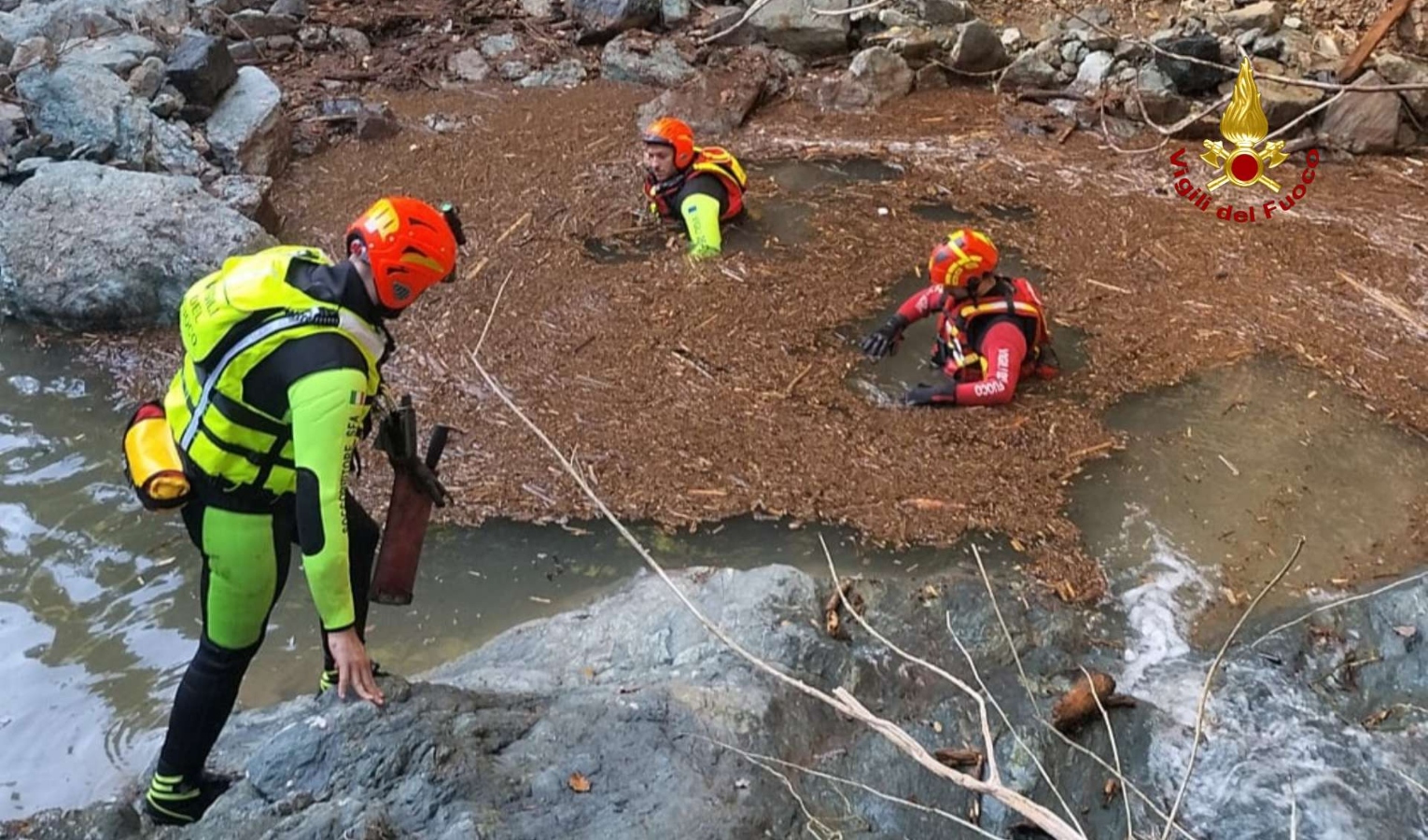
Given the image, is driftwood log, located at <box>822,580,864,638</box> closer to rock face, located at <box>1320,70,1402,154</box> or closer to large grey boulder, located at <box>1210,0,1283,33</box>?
rock face, located at <box>1320,70,1402,154</box>

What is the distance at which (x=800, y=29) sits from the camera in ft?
34.8

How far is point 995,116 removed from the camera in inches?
381

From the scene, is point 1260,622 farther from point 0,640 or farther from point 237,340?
point 0,640

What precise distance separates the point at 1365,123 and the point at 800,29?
4813mm

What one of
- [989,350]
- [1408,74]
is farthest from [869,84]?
[989,350]

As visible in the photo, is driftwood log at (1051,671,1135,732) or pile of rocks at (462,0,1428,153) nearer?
driftwood log at (1051,671,1135,732)

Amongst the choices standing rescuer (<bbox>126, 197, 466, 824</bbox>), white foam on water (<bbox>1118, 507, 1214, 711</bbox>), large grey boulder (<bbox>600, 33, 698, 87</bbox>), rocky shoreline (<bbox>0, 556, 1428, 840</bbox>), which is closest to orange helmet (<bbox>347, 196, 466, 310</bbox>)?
standing rescuer (<bbox>126, 197, 466, 824</bbox>)

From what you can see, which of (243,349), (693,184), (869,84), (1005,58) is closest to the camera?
(243,349)

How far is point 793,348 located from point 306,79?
626 centimetres

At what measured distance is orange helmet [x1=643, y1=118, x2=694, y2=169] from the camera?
7.48 metres

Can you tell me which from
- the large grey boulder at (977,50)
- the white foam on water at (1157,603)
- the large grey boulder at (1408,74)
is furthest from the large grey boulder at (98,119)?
the large grey boulder at (1408,74)

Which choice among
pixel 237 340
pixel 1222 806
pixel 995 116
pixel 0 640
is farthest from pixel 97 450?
pixel 995 116

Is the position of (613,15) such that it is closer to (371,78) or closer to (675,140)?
(371,78)

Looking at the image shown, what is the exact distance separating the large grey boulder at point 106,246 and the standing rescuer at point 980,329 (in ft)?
14.0
